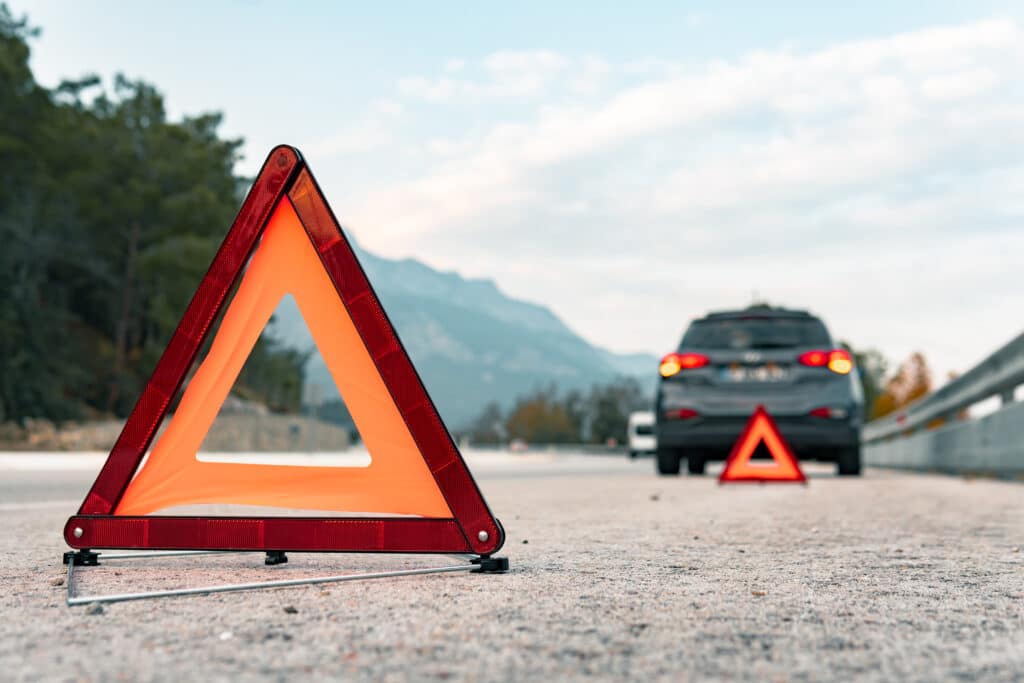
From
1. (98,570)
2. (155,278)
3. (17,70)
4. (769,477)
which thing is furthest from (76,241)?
(98,570)

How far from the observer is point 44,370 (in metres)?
36.2

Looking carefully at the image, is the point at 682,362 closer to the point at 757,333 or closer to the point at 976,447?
the point at 757,333

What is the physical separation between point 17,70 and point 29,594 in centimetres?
3913

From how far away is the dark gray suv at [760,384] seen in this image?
12461 mm

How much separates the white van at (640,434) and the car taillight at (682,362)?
4544cm

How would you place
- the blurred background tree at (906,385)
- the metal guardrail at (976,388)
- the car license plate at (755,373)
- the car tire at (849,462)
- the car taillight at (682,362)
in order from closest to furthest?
the metal guardrail at (976,388) < the car license plate at (755,373) < the car taillight at (682,362) < the car tire at (849,462) < the blurred background tree at (906,385)

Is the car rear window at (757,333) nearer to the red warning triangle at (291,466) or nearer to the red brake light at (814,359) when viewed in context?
the red brake light at (814,359)

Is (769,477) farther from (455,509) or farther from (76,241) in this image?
(76,241)

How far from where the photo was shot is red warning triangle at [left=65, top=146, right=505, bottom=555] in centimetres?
400

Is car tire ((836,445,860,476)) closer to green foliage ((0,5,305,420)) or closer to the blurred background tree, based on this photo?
green foliage ((0,5,305,420))

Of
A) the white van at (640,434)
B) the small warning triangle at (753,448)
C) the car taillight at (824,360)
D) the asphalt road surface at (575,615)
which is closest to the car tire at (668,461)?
the small warning triangle at (753,448)

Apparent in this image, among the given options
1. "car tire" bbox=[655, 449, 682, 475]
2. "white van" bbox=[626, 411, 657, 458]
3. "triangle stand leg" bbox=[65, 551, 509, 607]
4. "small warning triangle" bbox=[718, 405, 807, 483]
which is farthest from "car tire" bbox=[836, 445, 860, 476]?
"white van" bbox=[626, 411, 657, 458]

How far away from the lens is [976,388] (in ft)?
42.3

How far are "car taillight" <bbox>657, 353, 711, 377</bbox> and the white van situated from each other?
45.4 m
